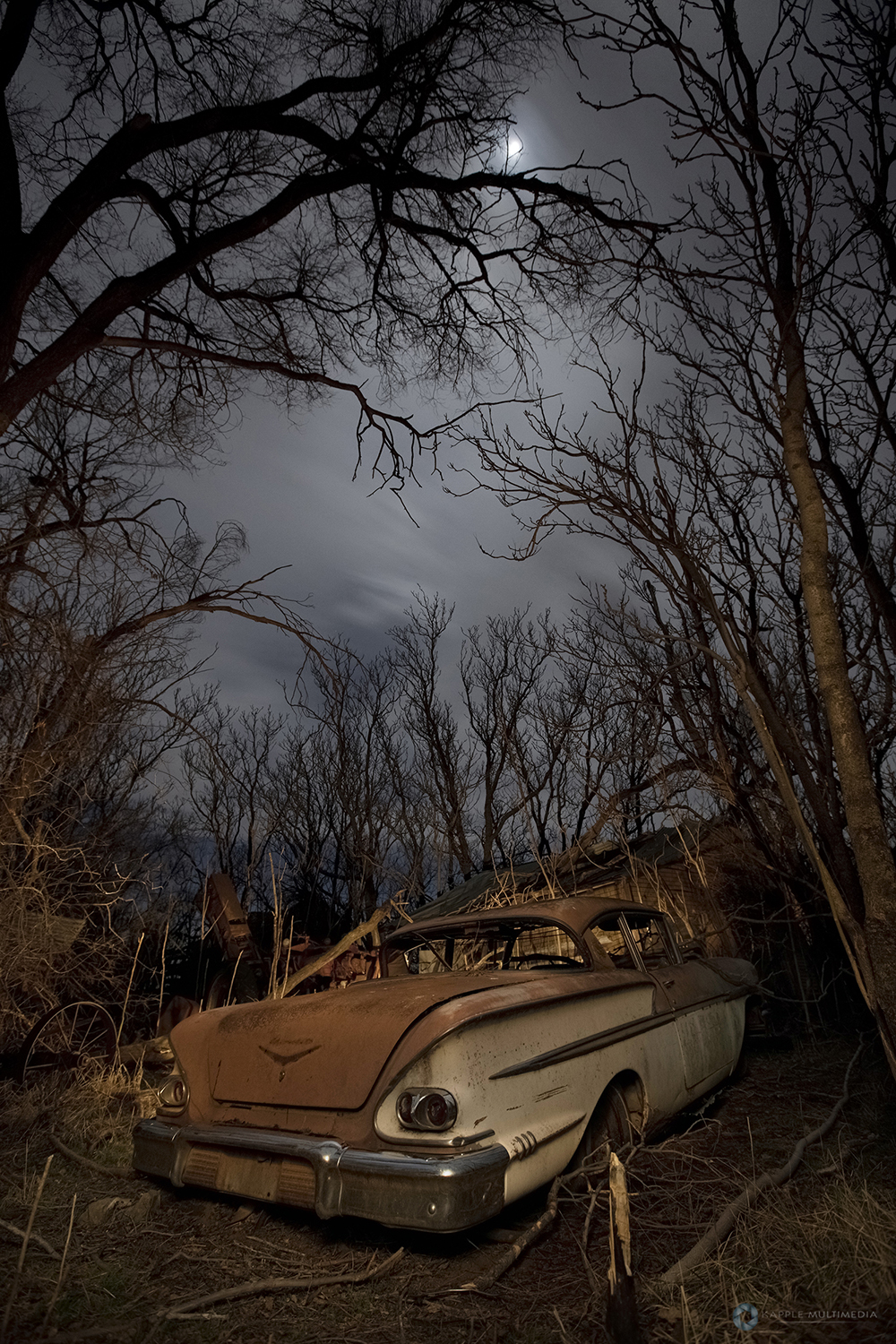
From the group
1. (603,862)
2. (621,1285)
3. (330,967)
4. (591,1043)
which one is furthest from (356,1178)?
(603,862)

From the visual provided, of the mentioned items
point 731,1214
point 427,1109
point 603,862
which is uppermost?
point 603,862

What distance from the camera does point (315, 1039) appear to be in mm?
3086

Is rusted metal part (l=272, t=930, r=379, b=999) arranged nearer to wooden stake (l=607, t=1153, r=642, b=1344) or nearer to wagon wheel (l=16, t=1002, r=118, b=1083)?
wagon wheel (l=16, t=1002, r=118, b=1083)

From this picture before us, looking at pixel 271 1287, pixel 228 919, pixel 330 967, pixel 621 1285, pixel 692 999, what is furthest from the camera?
pixel 228 919

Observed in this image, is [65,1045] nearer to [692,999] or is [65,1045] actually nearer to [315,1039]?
[315,1039]

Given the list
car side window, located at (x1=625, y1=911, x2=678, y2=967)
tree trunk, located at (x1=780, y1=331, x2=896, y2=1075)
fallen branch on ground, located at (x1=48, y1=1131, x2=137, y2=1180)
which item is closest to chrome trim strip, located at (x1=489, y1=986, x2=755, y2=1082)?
car side window, located at (x1=625, y1=911, x2=678, y2=967)

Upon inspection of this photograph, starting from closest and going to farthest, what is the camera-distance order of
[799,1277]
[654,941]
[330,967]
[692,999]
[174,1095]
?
[799,1277] < [174,1095] < [692,999] < [654,941] < [330,967]

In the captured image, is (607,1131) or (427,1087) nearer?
(427,1087)

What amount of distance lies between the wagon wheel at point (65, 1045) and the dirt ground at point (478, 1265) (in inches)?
95.8

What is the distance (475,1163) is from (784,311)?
157 inches

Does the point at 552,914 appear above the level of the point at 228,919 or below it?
above

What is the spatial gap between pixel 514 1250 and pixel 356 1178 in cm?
62

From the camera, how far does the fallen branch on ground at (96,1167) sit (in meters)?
3.90

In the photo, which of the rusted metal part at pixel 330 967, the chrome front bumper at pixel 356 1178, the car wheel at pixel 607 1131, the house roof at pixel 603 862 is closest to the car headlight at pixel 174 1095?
the chrome front bumper at pixel 356 1178
